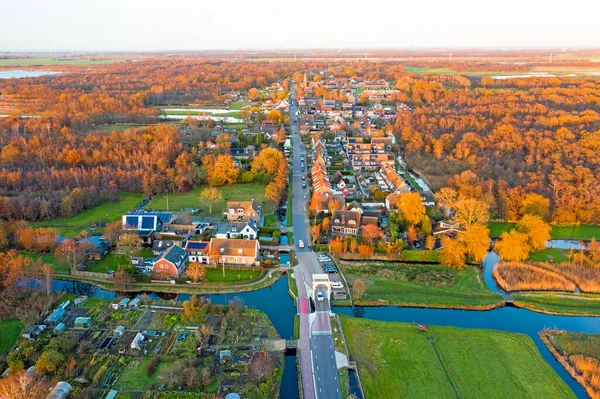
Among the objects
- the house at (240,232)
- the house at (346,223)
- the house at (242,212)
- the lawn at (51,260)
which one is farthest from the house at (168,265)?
the house at (346,223)

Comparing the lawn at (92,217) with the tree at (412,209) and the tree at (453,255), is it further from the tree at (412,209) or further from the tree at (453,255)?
the tree at (453,255)

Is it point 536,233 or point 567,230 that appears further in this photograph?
point 567,230

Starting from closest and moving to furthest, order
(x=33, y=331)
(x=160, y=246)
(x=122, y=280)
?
1. (x=33, y=331)
2. (x=122, y=280)
3. (x=160, y=246)

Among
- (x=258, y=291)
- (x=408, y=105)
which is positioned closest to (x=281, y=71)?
(x=408, y=105)

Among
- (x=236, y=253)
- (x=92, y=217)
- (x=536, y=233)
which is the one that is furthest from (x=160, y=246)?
(x=536, y=233)

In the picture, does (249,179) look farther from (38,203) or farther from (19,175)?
(19,175)

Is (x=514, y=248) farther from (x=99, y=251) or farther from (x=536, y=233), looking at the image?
(x=99, y=251)

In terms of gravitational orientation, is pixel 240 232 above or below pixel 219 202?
below

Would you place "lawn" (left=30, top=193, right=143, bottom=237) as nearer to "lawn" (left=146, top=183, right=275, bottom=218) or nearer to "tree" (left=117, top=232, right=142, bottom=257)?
"lawn" (left=146, top=183, right=275, bottom=218)
